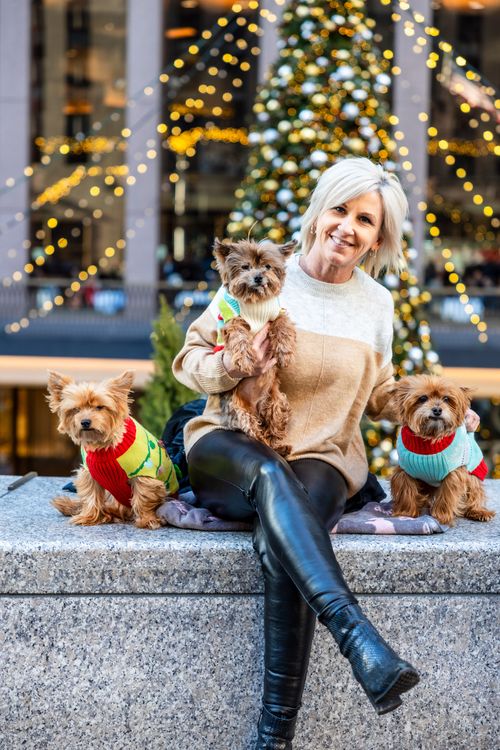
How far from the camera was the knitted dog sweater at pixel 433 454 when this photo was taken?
3.29 meters

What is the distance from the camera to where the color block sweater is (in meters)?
3.40

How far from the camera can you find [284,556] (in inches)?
109

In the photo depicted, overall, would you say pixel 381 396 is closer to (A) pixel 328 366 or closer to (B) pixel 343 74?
(A) pixel 328 366

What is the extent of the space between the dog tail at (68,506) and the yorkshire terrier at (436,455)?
3.86ft

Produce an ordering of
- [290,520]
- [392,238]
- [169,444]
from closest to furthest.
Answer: [290,520] → [392,238] → [169,444]

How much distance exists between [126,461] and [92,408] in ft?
0.76

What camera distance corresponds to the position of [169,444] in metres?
3.92

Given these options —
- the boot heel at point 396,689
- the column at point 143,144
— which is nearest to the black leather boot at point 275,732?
the boot heel at point 396,689

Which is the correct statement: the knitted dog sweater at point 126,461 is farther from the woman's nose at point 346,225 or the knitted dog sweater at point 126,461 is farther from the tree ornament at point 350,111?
the tree ornament at point 350,111

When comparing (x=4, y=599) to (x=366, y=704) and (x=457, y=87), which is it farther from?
(x=457, y=87)

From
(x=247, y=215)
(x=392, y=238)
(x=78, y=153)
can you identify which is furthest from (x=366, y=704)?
(x=78, y=153)

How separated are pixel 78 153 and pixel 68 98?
46.1 inches

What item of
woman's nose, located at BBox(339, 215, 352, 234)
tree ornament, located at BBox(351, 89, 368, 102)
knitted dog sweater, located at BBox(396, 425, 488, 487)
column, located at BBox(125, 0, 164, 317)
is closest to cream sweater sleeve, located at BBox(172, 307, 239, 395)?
woman's nose, located at BBox(339, 215, 352, 234)

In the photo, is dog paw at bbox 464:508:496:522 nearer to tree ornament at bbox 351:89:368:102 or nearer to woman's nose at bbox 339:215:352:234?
woman's nose at bbox 339:215:352:234
